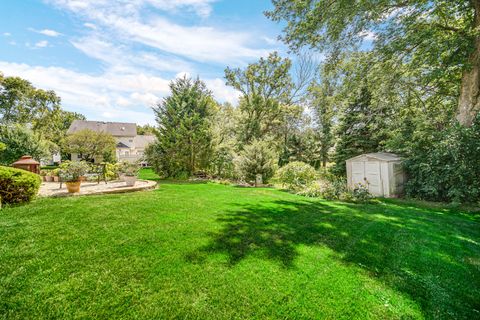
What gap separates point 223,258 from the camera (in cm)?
281

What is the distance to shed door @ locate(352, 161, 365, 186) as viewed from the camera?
388 inches

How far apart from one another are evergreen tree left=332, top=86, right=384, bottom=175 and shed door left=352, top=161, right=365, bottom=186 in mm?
2462

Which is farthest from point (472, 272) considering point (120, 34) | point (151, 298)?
point (120, 34)

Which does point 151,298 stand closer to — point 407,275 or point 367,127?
point 407,275

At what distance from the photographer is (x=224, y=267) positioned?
8.58 ft

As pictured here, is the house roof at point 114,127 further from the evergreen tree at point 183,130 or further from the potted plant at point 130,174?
the potted plant at point 130,174

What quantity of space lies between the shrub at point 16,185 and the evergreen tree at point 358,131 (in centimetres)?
1341

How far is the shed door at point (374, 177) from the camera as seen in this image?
30.1 ft

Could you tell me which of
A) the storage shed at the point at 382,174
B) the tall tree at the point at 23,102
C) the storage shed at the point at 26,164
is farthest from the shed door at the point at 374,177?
the tall tree at the point at 23,102

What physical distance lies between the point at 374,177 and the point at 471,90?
4459 millimetres

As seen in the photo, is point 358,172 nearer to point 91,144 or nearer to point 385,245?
point 385,245

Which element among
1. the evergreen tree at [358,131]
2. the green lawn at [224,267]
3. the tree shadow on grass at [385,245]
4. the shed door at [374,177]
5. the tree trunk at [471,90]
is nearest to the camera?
the green lawn at [224,267]

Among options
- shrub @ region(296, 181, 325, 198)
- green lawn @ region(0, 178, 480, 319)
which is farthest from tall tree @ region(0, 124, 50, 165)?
shrub @ region(296, 181, 325, 198)

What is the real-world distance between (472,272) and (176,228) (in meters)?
4.43
